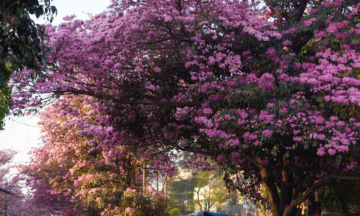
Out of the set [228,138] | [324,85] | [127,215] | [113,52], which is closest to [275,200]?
[228,138]

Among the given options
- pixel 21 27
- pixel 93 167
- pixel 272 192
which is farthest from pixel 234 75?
pixel 93 167

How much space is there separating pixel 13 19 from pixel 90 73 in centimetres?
648

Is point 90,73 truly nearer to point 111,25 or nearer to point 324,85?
point 111,25

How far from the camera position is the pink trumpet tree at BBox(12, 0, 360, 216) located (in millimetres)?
12375

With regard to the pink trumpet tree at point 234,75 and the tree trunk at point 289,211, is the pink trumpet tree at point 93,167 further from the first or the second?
the tree trunk at point 289,211

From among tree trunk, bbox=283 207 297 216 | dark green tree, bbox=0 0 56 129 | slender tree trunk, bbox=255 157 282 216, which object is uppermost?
dark green tree, bbox=0 0 56 129

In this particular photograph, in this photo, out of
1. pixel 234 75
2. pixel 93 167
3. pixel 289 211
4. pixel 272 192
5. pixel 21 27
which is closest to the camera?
pixel 21 27

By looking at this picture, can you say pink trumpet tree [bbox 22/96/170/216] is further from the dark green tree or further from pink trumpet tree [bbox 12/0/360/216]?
the dark green tree

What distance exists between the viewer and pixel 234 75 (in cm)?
1405

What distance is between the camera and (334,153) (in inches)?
474

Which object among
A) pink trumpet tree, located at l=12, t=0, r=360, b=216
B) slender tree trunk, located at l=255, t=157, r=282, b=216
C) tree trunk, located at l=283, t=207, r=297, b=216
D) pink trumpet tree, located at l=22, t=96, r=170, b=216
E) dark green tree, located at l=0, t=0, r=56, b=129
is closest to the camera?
dark green tree, located at l=0, t=0, r=56, b=129

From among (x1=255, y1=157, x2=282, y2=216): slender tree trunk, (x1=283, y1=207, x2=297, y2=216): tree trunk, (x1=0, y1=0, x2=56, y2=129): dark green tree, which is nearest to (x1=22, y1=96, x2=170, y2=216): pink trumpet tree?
(x1=255, y1=157, x2=282, y2=216): slender tree trunk

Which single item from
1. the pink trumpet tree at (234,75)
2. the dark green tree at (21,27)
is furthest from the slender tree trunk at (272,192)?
the dark green tree at (21,27)

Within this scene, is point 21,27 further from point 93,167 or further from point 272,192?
point 93,167
